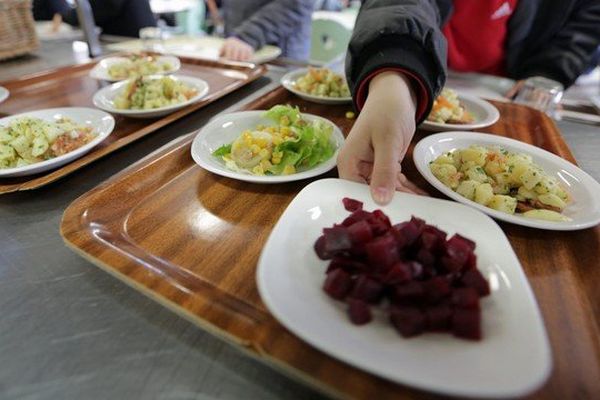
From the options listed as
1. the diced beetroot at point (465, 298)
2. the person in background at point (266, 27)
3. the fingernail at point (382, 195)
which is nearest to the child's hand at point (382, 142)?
the fingernail at point (382, 195)

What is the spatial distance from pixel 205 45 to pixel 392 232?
254 centimetres

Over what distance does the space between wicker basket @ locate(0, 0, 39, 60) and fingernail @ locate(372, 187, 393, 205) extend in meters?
2.41

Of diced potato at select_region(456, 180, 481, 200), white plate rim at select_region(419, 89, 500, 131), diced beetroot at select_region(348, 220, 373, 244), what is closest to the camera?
diced beetroot at select_region(348, 220, 373, 244)

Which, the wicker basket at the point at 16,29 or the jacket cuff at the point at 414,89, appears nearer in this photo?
the jacket cuff at the point at 414,89

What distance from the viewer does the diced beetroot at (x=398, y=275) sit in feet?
2.03

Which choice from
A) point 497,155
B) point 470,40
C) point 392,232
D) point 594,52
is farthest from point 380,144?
point 594,52

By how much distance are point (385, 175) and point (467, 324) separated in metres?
0.41

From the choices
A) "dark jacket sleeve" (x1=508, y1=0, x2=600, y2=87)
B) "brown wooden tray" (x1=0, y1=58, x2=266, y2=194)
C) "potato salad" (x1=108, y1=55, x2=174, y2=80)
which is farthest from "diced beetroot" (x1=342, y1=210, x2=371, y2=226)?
"dark jacket sleeve" (x1=508, y1=0, x2=600, y2=87)

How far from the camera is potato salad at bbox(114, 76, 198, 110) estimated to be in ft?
4.84

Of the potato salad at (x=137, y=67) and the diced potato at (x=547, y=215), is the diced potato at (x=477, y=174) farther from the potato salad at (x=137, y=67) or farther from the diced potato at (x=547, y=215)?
the potato salad at (x=137, y=67)

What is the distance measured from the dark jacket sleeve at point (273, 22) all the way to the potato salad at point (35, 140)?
5.26 feet

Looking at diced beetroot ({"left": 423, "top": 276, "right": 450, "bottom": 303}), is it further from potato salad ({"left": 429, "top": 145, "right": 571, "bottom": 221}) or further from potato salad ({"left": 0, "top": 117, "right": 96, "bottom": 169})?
potato salad ({"left": 0, "top": 117, "right": 96, "bottom": 169})

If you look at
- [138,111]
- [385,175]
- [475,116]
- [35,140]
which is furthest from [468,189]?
[35,140]

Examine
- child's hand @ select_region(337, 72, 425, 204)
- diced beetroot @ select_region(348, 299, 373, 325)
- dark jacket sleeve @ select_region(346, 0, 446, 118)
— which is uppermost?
dark jacket sleeve @ select_region(346, 0, 446, 118)
